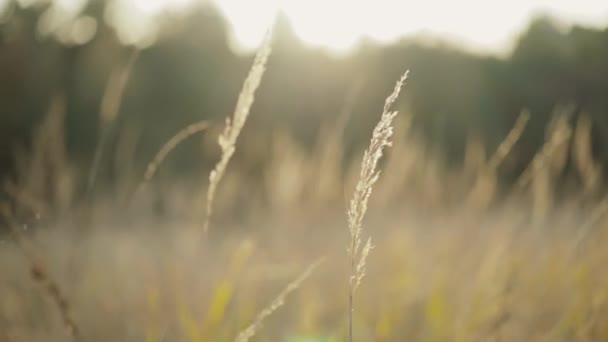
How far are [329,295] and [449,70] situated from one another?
462 inches

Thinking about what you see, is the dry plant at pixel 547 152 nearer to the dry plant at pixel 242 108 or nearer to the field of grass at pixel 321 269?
the field of grass at pixel 321 269

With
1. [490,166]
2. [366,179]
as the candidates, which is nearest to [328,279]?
[490,166]

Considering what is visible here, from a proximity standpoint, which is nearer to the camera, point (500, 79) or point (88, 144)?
point (88, 144)

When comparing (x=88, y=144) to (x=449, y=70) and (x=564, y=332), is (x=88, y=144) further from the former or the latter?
(x=564, y=332)

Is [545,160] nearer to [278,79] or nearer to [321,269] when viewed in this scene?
[321,269]

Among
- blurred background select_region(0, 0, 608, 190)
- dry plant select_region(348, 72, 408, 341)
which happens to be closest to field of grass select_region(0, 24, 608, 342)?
dry plant select_region(348, 72, 408, 341)

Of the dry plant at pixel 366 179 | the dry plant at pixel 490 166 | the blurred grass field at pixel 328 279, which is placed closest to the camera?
the dry plant at pixel 366 179

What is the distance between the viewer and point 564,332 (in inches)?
80.7

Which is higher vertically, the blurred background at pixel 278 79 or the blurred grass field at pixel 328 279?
the blurred background at pixel 278 79

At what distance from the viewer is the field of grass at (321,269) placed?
1290mm

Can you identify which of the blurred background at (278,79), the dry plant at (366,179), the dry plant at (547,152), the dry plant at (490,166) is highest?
the blurred background at (278,79)

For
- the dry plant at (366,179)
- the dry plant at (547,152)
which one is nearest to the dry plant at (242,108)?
the dry plant at (366,179)

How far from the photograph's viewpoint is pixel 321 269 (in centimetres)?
337

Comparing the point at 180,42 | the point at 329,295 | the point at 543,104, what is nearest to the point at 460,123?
the point at 543,104
